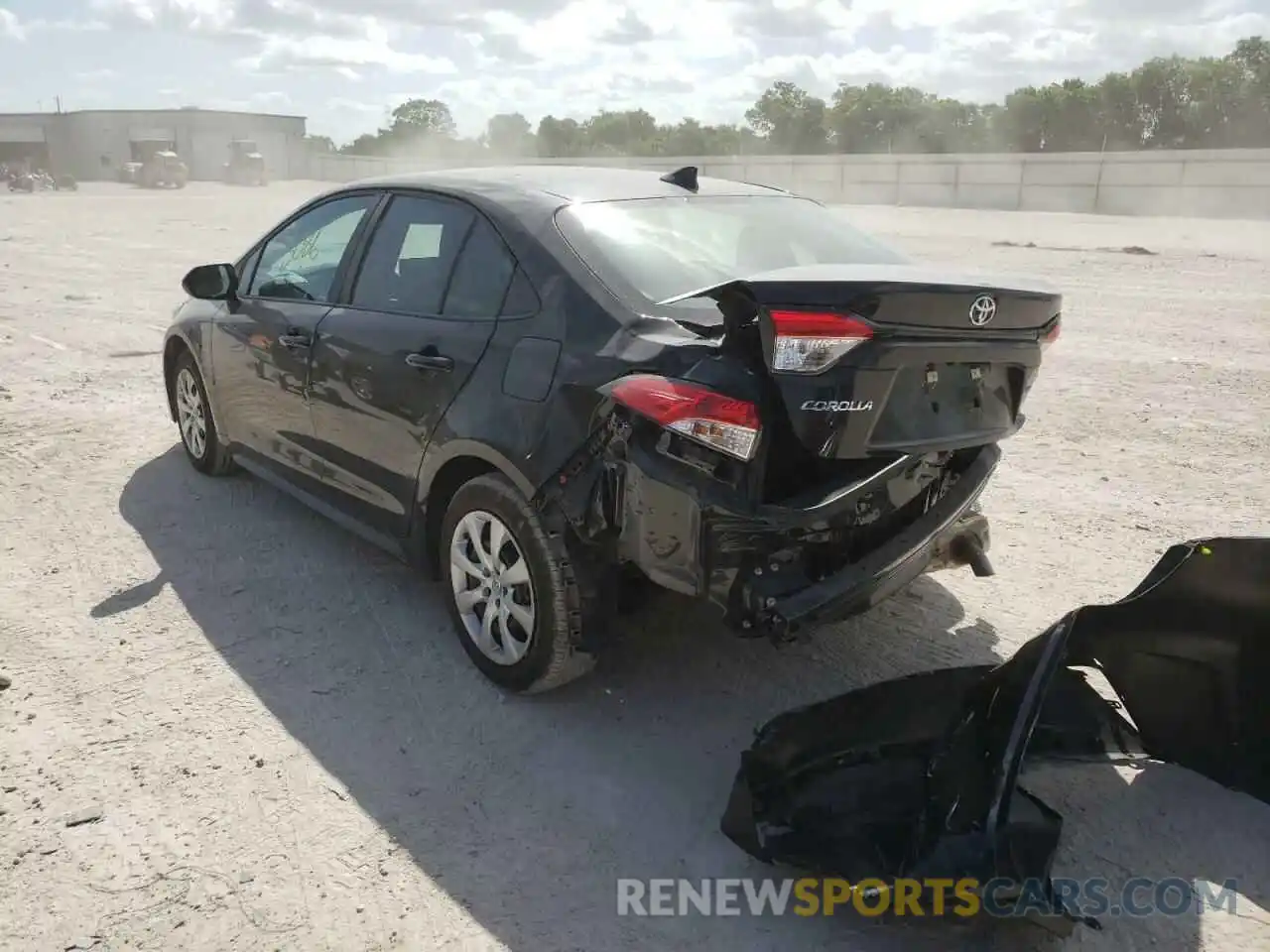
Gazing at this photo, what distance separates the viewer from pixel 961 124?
64.1 m

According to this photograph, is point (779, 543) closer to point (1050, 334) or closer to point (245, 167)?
point (1050, 334)

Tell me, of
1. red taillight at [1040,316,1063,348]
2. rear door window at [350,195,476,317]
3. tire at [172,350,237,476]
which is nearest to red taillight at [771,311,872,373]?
red taillight at [1040,316,1063,348]

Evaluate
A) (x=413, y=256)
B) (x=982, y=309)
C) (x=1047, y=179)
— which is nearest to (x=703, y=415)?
(x=982, y=309)

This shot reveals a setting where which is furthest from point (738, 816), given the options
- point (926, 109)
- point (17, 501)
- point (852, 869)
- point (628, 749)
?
point (926, 109)

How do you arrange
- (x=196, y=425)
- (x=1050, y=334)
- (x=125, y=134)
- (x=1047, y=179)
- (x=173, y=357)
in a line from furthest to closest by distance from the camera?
(x=125, y=134) < (x=1047, y=179) < (x=173, y=357) < (x=196, y=425) < (x=1050, y=334)

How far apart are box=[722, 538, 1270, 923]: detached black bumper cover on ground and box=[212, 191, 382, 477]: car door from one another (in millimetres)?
2659

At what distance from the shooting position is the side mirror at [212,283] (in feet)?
15.8

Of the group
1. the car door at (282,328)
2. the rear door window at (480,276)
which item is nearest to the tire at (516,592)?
A: the rear door window at (480,276)

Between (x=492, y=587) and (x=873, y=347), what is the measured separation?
1.58 m

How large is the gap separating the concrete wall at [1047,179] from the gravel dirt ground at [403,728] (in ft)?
85.8

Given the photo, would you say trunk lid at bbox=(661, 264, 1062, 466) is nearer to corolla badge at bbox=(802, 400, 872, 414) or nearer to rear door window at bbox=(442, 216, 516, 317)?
corolla badge at bbox=(802, 400, 872, 414)

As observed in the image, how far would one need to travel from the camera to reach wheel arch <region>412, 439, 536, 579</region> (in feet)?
10.5

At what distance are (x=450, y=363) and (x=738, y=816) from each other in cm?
179

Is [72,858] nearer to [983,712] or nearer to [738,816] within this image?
[738,816]
